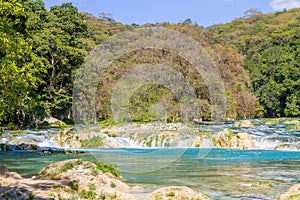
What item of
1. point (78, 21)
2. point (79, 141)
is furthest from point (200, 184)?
point (78, 21)

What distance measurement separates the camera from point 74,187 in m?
7.86

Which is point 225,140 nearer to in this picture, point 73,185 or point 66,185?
point 73,185

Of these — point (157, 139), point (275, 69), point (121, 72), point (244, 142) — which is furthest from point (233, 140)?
point (275, 69)

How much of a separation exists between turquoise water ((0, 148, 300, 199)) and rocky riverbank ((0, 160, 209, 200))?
4.80 ft

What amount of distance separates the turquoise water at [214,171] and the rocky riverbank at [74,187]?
1.46m

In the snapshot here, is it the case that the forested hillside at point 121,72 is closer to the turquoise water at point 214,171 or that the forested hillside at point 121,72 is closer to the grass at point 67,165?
the turquoise water at point 214,171

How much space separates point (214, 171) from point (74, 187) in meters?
6.61

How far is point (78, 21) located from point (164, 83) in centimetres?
1180

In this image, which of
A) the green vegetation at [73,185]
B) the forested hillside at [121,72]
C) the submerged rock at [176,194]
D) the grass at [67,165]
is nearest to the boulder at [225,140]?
the forested hillside at [121,72]

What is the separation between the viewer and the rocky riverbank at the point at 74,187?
727cm

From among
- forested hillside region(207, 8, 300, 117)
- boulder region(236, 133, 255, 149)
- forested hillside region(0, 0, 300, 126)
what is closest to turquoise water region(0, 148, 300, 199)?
boulder region(236, 133, 255, 149)

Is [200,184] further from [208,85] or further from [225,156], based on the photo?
[208,85]

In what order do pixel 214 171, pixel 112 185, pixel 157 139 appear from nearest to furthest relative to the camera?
pixel 112 185 → pixel 214 171 → pixel 157 139

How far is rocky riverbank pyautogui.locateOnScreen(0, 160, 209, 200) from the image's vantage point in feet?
23.9
